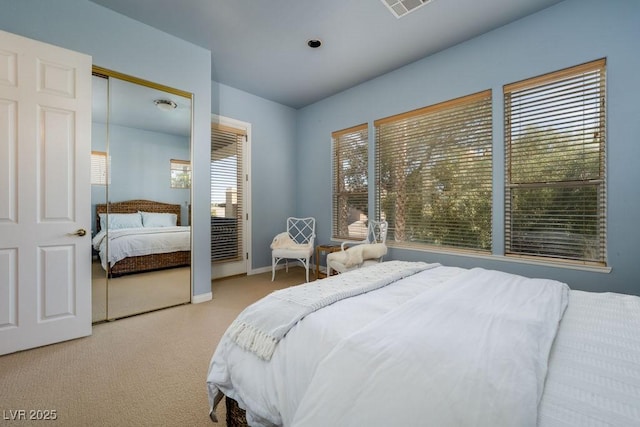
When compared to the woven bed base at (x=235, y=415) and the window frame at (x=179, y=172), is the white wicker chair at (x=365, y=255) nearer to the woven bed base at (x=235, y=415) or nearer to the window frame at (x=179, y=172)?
the window frame at (x=179, y=172)

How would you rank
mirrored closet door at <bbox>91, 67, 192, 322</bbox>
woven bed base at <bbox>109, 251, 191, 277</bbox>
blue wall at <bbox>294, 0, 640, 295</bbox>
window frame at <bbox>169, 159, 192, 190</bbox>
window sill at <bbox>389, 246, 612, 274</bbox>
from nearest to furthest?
blue wall at <bbox>294, 0, 640, 295</bbox>
window sill at <bbox>389, 246, 612, 274</bbox>
mirrored closet door at <bbox>91, 67, 192, 322</bbox>
woven bed base at <bbox>109, 251, 191, 277</bbox>
window frame at <bbox>169, 159, 192, 190</bbox>

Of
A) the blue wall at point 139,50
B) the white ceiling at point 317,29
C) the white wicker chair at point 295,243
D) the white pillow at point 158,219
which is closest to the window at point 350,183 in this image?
the white wicker chair at point 295,243

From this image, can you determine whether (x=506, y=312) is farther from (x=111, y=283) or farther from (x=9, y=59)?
(x=9, y=59)

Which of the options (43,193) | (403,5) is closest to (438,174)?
(403,5)

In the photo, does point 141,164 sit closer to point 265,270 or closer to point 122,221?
point 122,221

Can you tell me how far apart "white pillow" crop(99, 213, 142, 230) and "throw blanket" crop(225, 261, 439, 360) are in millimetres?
2135

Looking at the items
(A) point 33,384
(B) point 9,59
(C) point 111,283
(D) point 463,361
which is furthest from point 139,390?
(B) point 9,59

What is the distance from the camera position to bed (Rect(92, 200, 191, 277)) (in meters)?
2.65

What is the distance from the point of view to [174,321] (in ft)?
8.87

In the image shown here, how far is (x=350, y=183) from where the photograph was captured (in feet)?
14.2

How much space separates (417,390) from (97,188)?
9.91ft

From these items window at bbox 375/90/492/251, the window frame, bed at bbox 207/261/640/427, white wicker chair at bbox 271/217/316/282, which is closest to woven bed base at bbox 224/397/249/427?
bed at bbox 207/261/640/427

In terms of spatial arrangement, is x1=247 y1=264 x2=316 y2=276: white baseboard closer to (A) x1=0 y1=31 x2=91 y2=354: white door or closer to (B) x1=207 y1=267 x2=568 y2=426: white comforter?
(A) x1=0 y1=31 x2=91 y2=354: white door

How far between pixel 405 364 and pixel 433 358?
85 mm
